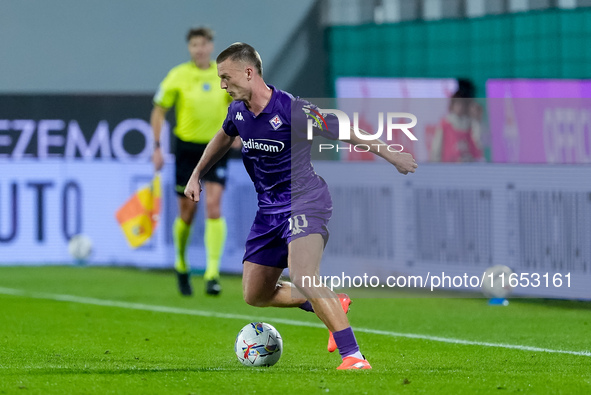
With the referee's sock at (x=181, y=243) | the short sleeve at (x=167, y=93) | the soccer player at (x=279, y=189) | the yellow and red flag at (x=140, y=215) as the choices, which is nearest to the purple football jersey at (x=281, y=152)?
the soccer player at (x=279, y=189)

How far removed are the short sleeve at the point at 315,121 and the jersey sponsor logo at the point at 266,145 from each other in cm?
13

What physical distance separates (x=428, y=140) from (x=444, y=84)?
1.92m

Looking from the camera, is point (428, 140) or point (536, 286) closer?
point (536, 286)

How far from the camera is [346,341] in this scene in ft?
20.6

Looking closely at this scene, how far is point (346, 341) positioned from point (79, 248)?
7989 mm

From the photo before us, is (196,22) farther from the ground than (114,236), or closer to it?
farther from the ground

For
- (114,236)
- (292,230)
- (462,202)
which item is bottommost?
(114,236)

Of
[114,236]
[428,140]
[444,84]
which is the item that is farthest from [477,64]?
[114,236]

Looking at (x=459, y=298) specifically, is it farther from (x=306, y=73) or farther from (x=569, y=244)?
(x=306, y=73)

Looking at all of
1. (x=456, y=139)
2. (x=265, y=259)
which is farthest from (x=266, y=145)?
(x=456, y=139)

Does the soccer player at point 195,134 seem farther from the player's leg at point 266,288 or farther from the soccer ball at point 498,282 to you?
the player's leg at point 266,288

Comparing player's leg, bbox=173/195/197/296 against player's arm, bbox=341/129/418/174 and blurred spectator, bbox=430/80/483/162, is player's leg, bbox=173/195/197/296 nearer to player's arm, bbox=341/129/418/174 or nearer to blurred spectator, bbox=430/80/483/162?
blurred spectator, bbox=430/80/483/162

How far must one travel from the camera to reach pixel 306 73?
57.7 ft

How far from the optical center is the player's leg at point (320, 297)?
6266 millimetres
